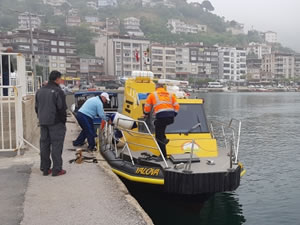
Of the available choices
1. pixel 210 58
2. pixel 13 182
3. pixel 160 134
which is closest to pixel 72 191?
pixel 13 182

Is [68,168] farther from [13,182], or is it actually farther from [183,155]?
[183,155]

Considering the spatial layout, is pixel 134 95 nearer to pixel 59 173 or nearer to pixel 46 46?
pixel 59 173

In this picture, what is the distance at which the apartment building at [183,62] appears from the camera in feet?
472

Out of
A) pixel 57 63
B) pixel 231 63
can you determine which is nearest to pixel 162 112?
pixel 57 63

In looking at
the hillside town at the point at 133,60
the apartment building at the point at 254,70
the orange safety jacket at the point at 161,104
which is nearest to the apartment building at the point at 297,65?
the hillside town at the point at 133,60

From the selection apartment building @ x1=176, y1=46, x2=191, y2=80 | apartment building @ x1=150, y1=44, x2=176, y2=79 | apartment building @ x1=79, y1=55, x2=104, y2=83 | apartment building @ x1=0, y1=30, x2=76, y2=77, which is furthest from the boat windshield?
apartment building @ x1=176, y1=46, x2=191, y2=80

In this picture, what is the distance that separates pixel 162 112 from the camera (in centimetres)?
841

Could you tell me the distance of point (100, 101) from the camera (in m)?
10.7

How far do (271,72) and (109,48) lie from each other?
9114cm

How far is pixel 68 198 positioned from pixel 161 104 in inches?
123

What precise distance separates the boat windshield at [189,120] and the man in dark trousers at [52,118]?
294cm

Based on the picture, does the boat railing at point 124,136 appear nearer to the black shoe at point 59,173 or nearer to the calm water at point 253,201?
the calm water at point 253,201

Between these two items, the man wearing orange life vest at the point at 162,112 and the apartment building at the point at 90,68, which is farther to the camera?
the apartment building at the point at 90,68

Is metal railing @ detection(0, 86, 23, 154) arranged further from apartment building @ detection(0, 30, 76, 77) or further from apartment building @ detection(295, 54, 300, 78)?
apartment building @ detection(295, 54, 300, 78)
